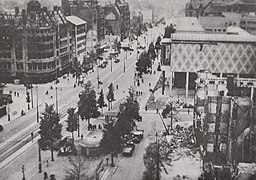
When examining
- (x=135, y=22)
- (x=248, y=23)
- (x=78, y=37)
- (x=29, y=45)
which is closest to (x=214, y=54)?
(x=29, y=45)

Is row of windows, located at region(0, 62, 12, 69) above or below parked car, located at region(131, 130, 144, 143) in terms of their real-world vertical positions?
above

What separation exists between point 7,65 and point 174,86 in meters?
28.1

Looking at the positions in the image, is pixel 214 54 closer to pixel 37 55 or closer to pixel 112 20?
pixel 37 55

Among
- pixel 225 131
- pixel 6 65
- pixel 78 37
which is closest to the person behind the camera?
pixel 225 131

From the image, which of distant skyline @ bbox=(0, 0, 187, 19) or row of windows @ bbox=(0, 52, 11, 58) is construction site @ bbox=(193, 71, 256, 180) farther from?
distant skyline @ bbox=(0, 0, 187, 19)

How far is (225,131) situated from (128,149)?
30.0 ft

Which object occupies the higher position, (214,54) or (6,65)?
(214,54)

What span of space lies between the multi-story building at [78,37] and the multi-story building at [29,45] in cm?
1145

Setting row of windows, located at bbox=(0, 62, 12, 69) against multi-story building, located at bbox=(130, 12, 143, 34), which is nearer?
row of windows, located at bbox=(0, 62, 12, 69)

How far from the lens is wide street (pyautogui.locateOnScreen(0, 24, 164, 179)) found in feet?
124

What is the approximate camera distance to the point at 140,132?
4375cm

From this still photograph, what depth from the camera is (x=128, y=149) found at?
3897 cm

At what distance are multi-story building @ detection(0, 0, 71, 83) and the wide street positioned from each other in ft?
10.2

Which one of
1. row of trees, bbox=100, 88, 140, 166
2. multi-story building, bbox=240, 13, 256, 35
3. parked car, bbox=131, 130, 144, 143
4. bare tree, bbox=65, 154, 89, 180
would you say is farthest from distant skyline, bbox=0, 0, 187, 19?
bare tree, bbox=65, 154, 89, 180
